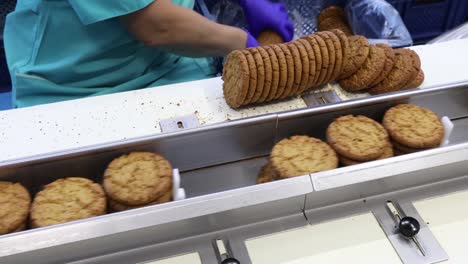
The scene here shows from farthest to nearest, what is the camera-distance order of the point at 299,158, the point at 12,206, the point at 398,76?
1. the point at 398,76
2. the point at 299,158
3. the point at 12,206

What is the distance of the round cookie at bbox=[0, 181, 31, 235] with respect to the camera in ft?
3.15

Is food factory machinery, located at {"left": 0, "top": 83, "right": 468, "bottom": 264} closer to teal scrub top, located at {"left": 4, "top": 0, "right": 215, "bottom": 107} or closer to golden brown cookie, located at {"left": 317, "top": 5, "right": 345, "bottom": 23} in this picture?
teal scrub top, located at {"left": 4, "top": 0, "right": 215, "bottom": 107}

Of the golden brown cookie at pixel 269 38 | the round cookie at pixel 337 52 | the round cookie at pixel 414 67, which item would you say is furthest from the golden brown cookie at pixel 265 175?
the golden brown cookie at pixel 269 38

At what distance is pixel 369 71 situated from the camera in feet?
4.67

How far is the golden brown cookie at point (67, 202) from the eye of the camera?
3.17 ft

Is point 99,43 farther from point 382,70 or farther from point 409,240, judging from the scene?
point 409,240

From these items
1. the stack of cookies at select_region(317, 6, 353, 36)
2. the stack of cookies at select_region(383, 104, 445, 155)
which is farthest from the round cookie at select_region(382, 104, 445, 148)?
the stack of cookies at select_region(317, 6, 353, 36)

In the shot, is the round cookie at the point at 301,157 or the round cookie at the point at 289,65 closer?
the round cookie at the point at 301,157

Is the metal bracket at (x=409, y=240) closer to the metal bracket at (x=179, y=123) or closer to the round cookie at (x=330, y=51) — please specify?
the round cookie at (x=330, y=51)

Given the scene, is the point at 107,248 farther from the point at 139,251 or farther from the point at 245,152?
the point at 245,152

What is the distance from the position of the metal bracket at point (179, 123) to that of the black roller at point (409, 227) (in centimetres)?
62

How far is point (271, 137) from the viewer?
1.25 meters

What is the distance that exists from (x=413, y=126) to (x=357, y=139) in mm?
160

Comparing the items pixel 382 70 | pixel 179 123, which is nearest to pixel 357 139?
pixel 382 70
